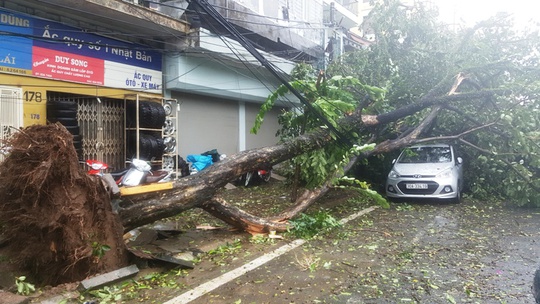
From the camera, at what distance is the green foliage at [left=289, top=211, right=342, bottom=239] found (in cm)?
691

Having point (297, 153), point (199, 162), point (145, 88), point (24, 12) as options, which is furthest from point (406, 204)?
point (24, 12)

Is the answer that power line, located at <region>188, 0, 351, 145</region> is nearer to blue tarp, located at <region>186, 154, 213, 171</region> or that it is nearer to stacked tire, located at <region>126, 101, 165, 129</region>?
stacked tire, located at <region>126, 101, 165, 129</region>

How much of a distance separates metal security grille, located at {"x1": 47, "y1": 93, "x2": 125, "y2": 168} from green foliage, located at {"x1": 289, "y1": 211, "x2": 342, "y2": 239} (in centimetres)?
542

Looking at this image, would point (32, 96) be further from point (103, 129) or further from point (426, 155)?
point (426, 155)

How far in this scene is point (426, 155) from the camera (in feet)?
36.4

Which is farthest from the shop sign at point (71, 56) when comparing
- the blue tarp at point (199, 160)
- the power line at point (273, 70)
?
the power line at point (273, 70)

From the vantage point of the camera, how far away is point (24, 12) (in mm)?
8133

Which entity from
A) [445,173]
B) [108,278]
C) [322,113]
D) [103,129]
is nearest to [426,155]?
[445,173]

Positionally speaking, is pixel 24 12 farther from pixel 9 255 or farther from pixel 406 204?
pixel 406 204

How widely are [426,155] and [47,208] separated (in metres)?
9.55

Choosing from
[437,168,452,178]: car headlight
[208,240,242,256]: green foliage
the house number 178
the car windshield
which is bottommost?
[208,240,242,256]: green foliage

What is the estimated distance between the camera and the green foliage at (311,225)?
691 centimetres

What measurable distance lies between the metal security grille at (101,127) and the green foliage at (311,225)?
5420mm

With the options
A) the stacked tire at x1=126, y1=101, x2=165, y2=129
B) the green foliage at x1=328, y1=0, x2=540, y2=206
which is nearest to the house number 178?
the stacked tire at x1=126, y1=101, x2=165, y2=129
